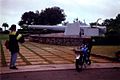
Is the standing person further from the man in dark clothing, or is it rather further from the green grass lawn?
the green grass lawn

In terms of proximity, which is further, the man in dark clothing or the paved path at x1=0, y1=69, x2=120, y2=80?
the man in dark clothing

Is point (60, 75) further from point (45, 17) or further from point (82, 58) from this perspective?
point (45, 17)

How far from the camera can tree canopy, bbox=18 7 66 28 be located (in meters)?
77.4

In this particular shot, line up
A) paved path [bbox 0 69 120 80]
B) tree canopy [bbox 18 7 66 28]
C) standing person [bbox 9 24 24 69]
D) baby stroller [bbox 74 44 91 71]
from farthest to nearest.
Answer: tree canopy [bbox 18 7 66 28] → baby stroller [bbox 74 44 91 71] → standing person [bbox 9 24 24 69] → paved path [bbox 0 69 120 80]

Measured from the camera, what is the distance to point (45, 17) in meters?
77.4

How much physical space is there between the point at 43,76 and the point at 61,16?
71279 mm

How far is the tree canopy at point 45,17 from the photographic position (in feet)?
254

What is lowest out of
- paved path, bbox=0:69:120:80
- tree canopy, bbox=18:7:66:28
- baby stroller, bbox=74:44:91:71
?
paved path, bbox=0:69:120:80

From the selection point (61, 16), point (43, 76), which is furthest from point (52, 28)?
point (43, 76)

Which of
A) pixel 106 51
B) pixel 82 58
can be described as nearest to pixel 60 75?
pixel 82 58

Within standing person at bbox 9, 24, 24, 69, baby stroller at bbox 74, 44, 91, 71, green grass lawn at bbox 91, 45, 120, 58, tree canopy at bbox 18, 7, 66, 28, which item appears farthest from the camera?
tree canopy at bbox 18, 7, 66, 28

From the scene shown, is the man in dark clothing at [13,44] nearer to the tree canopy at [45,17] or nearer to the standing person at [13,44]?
the standing person at [13,44]

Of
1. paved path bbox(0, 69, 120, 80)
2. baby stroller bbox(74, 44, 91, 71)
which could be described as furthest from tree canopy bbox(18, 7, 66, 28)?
paved path bbox(0, 69, 120, 80)

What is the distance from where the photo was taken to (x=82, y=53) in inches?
477
